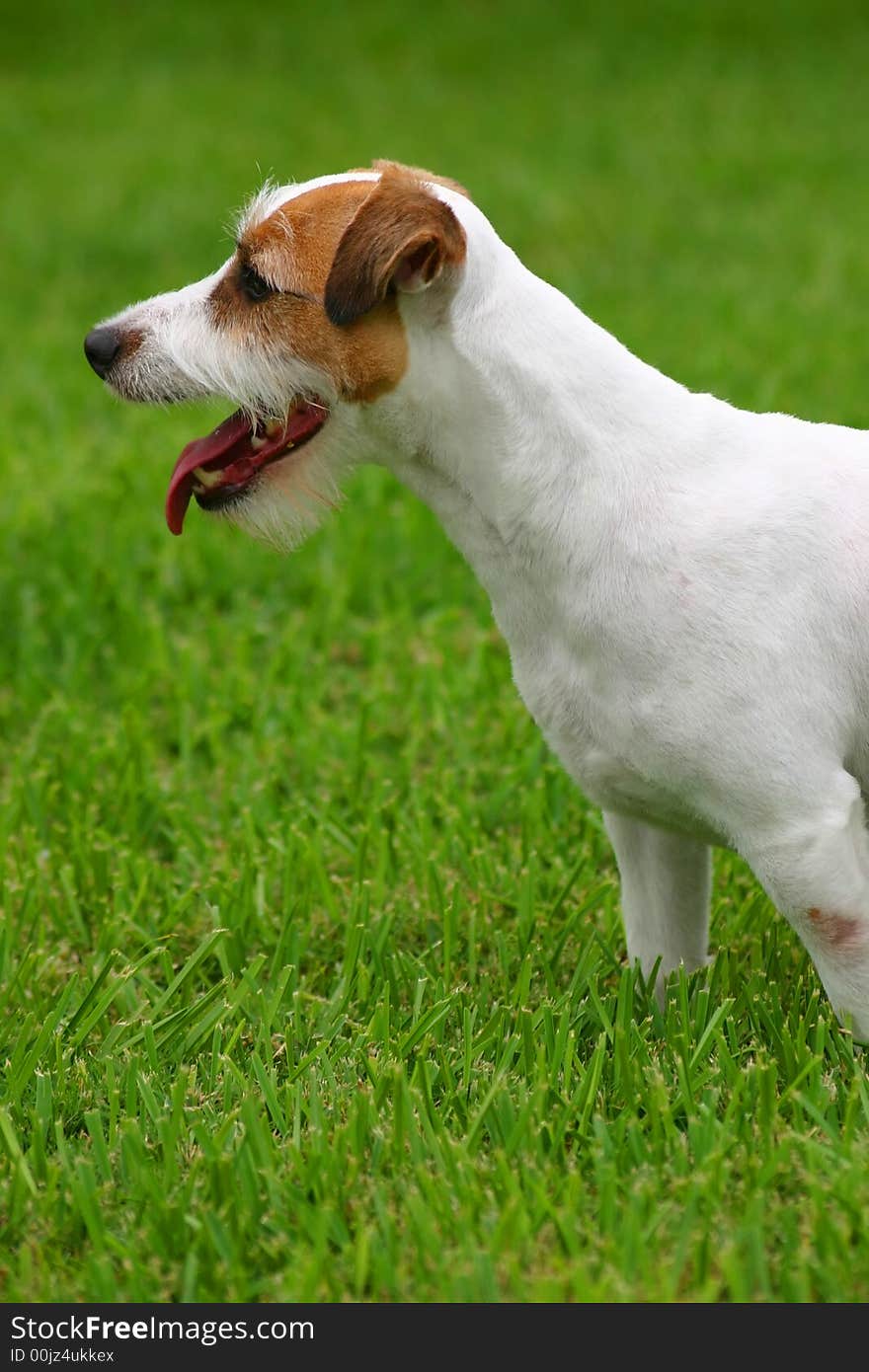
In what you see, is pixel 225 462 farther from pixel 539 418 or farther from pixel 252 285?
pixel 539 418

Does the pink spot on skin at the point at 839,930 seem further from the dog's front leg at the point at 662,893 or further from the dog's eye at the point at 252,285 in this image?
the dog's eye at the point at 252,285

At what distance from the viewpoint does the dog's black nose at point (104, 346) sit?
12.0 feet

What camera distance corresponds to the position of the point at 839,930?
3273mm

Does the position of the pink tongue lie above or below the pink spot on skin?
above

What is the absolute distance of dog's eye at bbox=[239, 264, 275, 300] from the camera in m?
3.45

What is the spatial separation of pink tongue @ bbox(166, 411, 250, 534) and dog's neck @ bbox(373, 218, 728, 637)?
19.1 inches

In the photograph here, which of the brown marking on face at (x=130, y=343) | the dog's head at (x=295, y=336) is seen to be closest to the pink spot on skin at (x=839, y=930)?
the dog's head at (x=295, y=336)

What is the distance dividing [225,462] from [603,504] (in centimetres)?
94

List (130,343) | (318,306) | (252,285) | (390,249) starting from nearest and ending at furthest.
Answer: (390,249) → (318,306) → (252,285) → (130,343)

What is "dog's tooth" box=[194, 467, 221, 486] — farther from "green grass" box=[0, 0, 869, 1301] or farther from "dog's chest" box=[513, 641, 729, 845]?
"green grass" box=[0, 0, 869, 1301]

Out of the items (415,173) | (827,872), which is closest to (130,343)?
(415,173)

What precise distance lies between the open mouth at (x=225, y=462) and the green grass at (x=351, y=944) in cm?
118

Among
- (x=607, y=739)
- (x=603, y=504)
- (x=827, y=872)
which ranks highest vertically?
(x=603, y=504)

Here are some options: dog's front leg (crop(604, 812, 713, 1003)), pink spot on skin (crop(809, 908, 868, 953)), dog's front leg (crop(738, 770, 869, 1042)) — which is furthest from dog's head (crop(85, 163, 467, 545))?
pink spot on skin (crop(809, 908, 868, 953))
